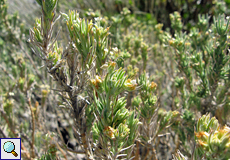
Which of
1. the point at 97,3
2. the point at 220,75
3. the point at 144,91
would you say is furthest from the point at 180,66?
the point at 97,3

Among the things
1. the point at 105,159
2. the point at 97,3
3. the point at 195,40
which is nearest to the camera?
the point at 105,159

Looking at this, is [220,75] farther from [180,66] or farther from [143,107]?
[143,107]

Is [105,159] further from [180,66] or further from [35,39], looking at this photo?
[180,66]

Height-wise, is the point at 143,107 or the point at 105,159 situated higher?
the point at 143,107

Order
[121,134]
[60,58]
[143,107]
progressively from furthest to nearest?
[143,107] → [60,58] → [121,134]

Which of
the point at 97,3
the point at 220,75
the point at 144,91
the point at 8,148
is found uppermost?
the point at 97,3

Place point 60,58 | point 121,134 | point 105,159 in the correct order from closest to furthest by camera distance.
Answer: point 121,134 → point 105,159 → point 60,58

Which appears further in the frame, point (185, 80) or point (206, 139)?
point (185, 80)

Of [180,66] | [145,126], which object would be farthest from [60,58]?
[180,66]

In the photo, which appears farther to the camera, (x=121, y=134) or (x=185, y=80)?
(x=185, y=80)

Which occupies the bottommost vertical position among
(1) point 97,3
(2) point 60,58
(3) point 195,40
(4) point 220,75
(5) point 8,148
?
(5) point 8,148
